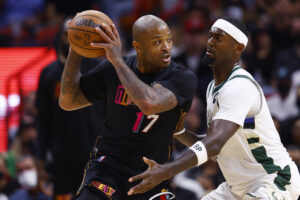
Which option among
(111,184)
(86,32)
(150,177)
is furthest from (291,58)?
(150,177)

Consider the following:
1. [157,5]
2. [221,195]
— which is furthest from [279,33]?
[221,195]

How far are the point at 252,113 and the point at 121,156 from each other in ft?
3.78

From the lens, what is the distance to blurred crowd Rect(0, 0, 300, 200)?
717 cm

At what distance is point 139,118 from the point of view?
15.5ft

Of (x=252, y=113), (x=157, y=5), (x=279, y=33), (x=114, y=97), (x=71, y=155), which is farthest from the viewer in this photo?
(x=157, y=5)

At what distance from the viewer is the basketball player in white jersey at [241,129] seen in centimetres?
438

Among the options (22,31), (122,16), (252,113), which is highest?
(252,113)

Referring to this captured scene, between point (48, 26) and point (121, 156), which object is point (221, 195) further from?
point (48, 26)

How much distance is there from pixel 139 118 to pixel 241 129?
33.8 inches

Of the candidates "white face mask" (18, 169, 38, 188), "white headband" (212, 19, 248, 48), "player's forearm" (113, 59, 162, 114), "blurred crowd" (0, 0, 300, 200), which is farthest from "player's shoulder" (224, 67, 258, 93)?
"white face mask" (18, 169, 38, 188)

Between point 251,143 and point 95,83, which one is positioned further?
point 95,83

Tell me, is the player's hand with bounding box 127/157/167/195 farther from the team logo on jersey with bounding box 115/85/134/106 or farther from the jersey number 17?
the team logo on jersey with bounding box 115/85/134/106

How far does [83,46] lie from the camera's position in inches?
188

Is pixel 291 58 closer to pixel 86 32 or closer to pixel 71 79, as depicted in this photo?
pixel 71 79
